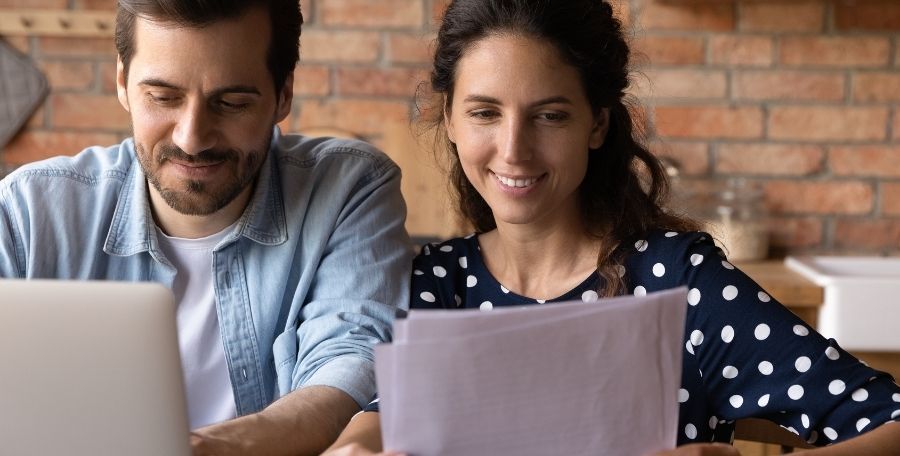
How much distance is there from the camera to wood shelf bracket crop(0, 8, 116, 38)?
261cm

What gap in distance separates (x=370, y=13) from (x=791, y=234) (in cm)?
119

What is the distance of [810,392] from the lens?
115 cm

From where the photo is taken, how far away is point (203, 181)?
1.38 m

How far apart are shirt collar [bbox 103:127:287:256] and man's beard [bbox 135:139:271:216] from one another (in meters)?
0.04

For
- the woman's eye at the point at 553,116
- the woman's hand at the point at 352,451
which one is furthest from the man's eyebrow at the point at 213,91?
the woman's hand at the point at 352,451

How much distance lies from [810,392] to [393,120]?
63.8 inches

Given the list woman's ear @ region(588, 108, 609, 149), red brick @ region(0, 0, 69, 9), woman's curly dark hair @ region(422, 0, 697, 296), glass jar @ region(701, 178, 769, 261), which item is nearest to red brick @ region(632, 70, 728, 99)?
glass jar @ region(701, 178, 769, 261)

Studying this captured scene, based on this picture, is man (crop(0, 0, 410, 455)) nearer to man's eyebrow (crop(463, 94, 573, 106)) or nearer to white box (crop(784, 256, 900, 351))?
man's eyebrow (crop(463, 94, 573, 106))

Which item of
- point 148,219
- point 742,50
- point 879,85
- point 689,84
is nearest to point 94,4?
point 148,219

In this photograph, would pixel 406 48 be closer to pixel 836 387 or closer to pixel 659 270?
pixel 659 270

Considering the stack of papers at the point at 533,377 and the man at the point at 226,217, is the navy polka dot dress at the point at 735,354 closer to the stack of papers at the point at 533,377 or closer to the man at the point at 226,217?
the man at the point at 226,217

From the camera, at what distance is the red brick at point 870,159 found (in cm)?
247

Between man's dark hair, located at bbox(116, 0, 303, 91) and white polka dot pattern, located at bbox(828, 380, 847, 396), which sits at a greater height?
man's dark hair, located at bbox(116, 0, 303, 91)

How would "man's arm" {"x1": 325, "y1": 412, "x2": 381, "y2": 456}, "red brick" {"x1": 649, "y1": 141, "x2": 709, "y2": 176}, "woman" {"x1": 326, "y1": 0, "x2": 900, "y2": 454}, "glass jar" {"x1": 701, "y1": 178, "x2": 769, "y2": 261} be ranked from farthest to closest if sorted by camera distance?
"red brick" {"x1": 649, "y1": 141, "x2": 709, "y2": 176} < "glass jar" {"x1": 701, "y1": 178, "x2": 769, "y2": 261} < "woman" {"x1": 326, "y1": 0, "x2": 900, "y2": 454} < "man's arm" {"x1": 325, "y1": 412, "x2": 381, "y2": 456}
